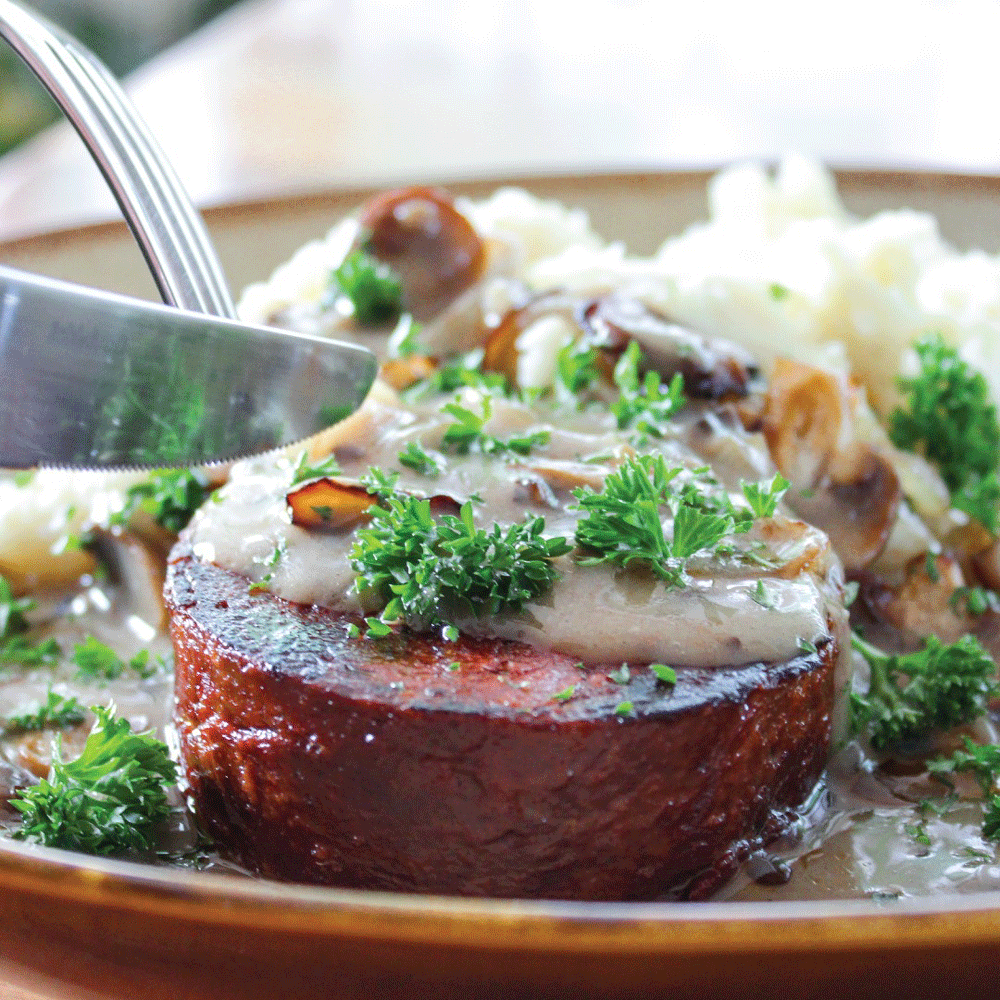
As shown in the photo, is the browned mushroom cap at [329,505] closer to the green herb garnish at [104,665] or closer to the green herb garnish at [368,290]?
the green herb garnish at [104,665]

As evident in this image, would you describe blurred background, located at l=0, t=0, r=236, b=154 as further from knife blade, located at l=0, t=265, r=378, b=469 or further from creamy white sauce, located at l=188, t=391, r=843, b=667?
knife blade, located at l=0, t=265, r=378, b=469

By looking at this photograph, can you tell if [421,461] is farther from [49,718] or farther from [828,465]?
[828,465]

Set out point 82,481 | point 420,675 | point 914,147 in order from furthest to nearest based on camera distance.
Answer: point 914,147 → point 82,481 → point 420,675

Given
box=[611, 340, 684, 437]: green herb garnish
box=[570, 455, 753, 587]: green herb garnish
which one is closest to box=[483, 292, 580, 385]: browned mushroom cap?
box=[611, 340, 684, 437]: green herb garnish

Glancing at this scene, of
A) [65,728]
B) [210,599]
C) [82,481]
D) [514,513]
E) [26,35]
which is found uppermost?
[26,35]

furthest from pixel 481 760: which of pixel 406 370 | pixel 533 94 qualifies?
pixel 533 94

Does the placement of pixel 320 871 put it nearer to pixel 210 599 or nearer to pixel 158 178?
pixel 210 599

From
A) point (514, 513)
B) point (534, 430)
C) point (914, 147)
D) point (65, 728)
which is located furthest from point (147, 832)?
point (914, 147)
